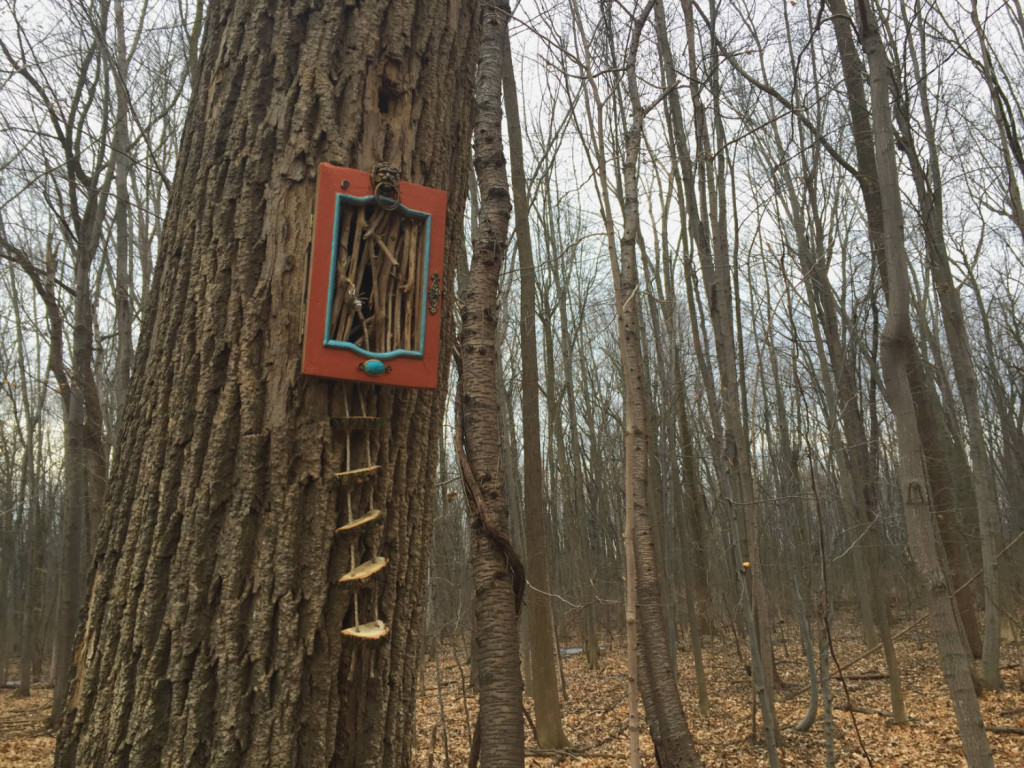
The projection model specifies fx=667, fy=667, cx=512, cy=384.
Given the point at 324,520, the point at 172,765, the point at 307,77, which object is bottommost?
the point at 172,765

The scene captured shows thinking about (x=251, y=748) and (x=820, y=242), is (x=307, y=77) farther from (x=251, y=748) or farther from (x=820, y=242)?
(x=820, y=242)

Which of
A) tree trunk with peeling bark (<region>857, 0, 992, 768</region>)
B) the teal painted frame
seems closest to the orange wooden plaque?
the teal painted frame

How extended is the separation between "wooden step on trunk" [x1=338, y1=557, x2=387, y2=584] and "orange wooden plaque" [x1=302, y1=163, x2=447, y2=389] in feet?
1.19

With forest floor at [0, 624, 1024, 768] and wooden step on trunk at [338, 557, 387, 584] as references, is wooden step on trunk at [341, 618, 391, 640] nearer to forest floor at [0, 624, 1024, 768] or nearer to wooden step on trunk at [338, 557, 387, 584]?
wooden step on trunk at [338, 557, 387, 584]

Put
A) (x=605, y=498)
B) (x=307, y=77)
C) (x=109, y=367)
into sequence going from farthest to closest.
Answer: (x=605, y=498)
(x=109, y=367)
(x=307, y=77)

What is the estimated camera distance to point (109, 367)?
572 inches

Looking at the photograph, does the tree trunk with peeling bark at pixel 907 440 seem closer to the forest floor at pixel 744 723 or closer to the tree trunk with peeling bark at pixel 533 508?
the forest floor at pixel 744 723

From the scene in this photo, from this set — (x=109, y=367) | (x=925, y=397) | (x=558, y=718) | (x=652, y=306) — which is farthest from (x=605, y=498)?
(x=109, y=367)

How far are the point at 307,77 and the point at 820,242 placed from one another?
8867mm

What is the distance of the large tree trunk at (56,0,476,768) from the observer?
3.87 feet

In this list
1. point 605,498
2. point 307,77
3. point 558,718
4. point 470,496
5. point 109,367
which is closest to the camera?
point 307,77

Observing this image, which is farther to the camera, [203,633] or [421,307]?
[421,307]

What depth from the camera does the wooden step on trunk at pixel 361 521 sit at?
1.28 meters

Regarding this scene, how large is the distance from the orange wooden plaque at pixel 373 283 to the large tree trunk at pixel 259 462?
0.15 ft
